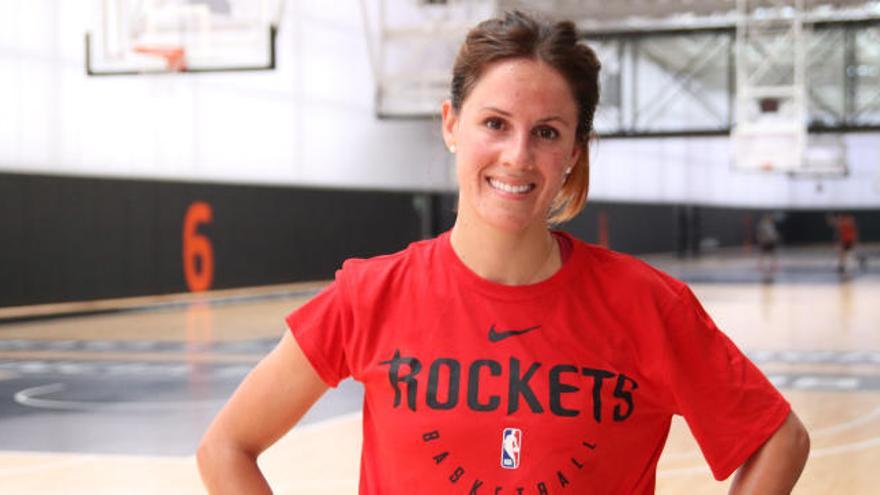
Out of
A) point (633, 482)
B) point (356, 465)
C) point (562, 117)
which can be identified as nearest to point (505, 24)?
point (562, 117)

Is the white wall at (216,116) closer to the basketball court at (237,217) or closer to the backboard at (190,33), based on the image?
the basketball court at (237,217)

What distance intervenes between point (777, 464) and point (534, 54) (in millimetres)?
716

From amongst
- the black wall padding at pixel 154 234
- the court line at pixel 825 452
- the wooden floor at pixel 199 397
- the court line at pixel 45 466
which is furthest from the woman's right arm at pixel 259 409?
the black wall padding at pixel 154 234

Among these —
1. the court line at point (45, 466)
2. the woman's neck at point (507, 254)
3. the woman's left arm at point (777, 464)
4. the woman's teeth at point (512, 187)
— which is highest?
the woman's teeth at point (512, 187)

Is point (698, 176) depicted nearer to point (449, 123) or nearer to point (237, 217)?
point (237, 217)

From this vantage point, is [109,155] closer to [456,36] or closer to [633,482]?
[456,36]

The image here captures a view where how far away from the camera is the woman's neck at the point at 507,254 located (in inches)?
77.6

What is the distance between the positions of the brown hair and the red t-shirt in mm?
242

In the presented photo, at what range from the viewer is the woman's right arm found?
6.34ft

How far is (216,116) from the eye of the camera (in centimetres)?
1970

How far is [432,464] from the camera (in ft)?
6.28

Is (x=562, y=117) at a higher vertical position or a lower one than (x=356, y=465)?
higher

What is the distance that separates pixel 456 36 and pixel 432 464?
19.7 m

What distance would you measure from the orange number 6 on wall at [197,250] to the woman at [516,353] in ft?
57.4
